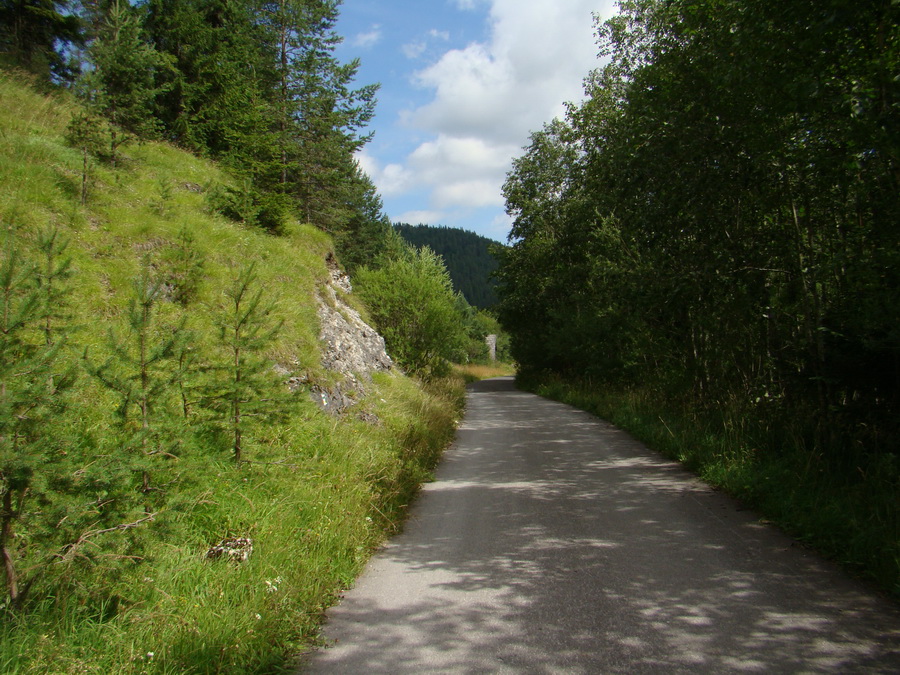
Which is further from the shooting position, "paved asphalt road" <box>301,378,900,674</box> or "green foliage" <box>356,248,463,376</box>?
"green foliage" <box>356,248,463,376</box>

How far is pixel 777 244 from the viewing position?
7473 millimetres

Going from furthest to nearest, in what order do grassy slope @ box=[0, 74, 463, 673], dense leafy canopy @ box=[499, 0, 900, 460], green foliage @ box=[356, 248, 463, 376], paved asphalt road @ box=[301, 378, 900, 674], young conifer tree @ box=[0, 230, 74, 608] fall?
green foliage @ box=[356, 248, 463, 376] < dense leafy canopy @ box=[499, 0, 900, 460] < paved asphalt road @ box=[301, 378, 900, 674] < grassy slope @ box=[0, 74, 463, 673] < young conifer tree @ box=[0, 230, 74, 608]

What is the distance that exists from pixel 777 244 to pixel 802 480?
3.55 metres

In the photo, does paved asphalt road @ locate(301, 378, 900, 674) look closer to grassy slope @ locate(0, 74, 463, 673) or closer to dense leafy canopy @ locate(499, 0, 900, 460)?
grassy slope @ locate(0, 74, 463, 673)

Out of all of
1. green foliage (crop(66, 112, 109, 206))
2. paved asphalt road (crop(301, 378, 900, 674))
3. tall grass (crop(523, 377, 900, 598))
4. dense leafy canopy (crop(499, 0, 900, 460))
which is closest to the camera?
paved asphalt road (crop(301, 378, 900, 674))

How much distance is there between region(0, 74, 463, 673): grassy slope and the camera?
2.89m

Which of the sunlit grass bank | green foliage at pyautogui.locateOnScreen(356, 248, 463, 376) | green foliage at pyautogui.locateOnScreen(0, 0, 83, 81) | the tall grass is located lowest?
the sunlit grass bank

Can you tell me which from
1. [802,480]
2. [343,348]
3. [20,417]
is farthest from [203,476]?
[343,348]

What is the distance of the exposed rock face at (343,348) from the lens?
8477mm

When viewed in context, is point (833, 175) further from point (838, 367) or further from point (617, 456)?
point (617, 456)

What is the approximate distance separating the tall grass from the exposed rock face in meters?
5.55

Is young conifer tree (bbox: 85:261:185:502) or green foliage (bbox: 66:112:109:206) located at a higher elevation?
green foliage (bbox: 66:112:109:206)

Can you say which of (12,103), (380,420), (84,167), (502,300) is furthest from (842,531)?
(502,300)

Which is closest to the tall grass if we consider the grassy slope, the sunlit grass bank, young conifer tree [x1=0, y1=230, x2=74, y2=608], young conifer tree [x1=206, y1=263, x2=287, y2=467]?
the grassy slope
